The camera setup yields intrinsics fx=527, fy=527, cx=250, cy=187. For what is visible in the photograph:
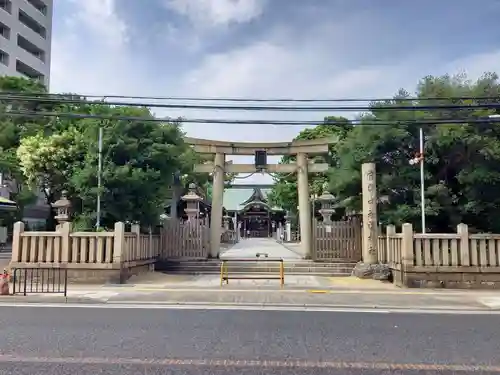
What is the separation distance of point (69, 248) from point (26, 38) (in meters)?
47.2

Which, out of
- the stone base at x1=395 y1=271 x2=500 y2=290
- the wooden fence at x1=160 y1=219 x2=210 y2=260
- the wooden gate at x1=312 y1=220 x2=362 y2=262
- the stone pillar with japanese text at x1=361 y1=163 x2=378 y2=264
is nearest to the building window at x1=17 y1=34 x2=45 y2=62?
the wooden fence at x1=160 y1=219 x2=210 y2=260

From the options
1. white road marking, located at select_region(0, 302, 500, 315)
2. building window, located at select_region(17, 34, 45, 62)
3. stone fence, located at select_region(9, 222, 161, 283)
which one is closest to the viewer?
white road marking, located at select_region(0, 302, 500, 315)

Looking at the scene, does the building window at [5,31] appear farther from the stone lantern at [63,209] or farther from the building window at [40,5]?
the stone lantern at [63,209]

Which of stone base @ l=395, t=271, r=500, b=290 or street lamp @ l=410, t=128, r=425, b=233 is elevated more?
street lamp @ l=410, t=128, r=425, b=233

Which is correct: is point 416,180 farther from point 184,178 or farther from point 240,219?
point 240,219

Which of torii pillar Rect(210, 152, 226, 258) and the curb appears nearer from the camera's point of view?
the curb

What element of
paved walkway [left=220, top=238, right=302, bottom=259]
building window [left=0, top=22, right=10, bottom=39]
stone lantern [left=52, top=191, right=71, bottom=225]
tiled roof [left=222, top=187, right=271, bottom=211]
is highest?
building window [left=0, top=22, right=10, bottom=39]

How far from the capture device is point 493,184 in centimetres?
1798

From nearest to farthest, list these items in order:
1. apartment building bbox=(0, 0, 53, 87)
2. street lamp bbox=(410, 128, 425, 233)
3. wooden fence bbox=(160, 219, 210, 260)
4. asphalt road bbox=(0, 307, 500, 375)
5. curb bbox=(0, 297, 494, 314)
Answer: asphalt road bbox=(0, 307, 500, 375)
curb bbox=(0, 297, 494, 314)
street lamp bbox=(410, 128, 425, 233)
wooden fence bbox=(160, 219, 210, 260)
apartment building bbox=(0, 0, 53, 87)

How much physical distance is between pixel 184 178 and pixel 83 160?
14409 millimetres

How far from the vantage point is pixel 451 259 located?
16.4m

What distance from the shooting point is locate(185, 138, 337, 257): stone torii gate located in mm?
23812

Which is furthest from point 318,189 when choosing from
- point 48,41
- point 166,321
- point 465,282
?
point 48,41

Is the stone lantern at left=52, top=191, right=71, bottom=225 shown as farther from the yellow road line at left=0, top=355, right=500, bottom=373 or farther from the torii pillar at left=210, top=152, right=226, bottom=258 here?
the yellow road line at left=0, top=355, right=500, bottom=373
